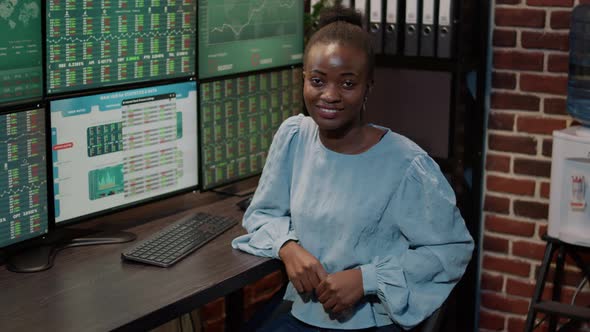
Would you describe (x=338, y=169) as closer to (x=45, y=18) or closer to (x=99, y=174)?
(x=99, y=174)

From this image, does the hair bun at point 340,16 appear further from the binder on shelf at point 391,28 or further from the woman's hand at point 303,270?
the binder on shelf at point 391,28

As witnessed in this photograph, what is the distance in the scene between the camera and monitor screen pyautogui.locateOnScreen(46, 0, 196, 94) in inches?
84.7

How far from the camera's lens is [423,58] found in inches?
114

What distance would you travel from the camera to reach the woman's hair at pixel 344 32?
198 cm

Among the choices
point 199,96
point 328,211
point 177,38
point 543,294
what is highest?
point 177,38

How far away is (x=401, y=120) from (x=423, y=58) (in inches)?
9.2

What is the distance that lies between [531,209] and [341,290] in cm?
137

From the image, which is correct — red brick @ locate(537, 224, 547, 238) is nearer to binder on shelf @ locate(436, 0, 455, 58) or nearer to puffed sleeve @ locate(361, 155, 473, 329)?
binder on shelf @ locate(436, 0, 455, 58)

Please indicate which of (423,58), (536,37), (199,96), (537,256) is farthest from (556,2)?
(199,96)

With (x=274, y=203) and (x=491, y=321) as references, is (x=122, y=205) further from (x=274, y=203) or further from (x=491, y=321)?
(x=491, y=321)

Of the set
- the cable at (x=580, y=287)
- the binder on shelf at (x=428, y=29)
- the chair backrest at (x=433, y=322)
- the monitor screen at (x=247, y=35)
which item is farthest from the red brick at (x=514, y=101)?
the chair backrest at (x=433, y=322)

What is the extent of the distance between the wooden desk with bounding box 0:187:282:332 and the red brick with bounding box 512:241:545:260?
1.24 metres

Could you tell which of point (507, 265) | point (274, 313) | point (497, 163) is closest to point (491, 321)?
point (507, 265)

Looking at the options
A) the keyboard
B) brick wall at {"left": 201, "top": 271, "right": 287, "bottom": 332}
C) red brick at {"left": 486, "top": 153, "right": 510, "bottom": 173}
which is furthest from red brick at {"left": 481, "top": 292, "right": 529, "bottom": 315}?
the keyboard
